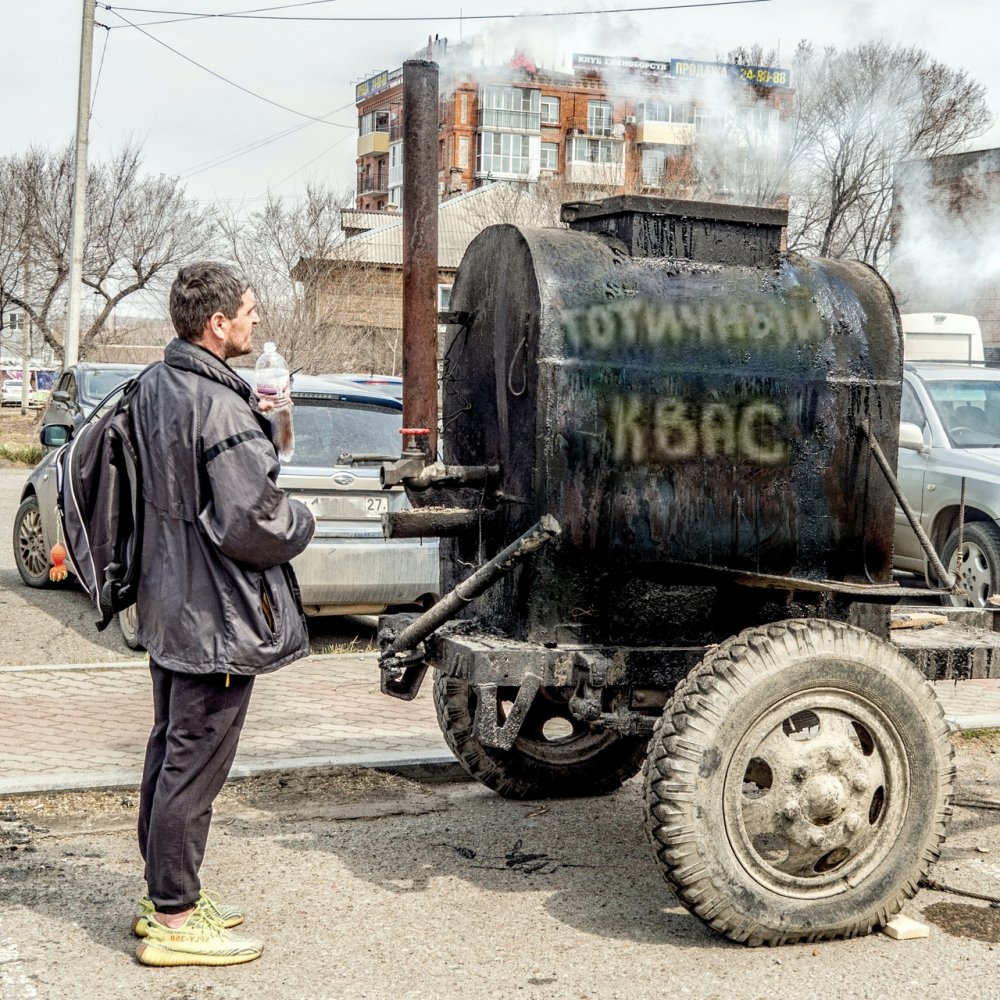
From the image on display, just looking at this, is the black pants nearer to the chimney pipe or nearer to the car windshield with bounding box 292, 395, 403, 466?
the chimney pipe

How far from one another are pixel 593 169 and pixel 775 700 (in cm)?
3497

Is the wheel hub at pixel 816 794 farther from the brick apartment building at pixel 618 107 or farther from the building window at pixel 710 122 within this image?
the building window at pixel 710 122

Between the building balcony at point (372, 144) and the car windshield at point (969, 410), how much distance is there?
7991 centimetres

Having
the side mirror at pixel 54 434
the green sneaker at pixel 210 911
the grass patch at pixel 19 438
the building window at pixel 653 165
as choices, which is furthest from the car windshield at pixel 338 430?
the building window at pixel 653 165

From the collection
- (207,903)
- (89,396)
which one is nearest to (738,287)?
(207,903)

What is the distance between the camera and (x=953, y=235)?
1155 inches

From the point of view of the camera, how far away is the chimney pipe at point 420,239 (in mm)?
4977

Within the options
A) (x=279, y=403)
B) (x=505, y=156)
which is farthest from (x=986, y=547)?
(x=505, y=156)

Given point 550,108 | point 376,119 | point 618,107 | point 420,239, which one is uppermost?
point 376,119

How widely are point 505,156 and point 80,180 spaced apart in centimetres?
4160

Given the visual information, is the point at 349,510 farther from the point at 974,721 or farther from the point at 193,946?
the point at 193,946

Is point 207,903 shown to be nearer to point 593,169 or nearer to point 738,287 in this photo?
point 738,287

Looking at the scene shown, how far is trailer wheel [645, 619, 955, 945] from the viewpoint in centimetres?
404

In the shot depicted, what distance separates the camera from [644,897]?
4664 millimetres
